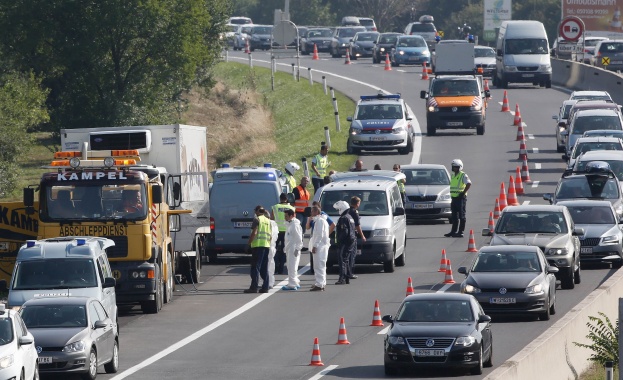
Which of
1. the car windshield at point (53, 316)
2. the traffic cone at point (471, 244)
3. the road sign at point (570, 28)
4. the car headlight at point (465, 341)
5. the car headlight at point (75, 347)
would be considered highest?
the road sign at point (570, 28)

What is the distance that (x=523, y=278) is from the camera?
995 inches

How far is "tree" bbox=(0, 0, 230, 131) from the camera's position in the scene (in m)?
51.0

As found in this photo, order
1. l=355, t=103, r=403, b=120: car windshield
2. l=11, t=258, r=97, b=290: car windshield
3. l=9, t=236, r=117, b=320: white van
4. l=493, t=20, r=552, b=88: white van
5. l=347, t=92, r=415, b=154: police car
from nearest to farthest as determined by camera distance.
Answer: l=9, t=236, r=117, b=320: white van < l=11, t=258, r=97, b=290: car windshield < l=347, t=92, r=415, b=154: police car < l=355, t=103, r=403, b=120: car windshield < l=493, t=20, r=552, b=88: white van

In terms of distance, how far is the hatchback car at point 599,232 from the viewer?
31281 mm

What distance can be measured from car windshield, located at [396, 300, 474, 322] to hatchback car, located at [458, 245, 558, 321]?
4.11 meters

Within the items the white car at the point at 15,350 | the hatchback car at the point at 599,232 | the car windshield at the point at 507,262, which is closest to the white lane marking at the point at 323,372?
the white car at the point at 15,350

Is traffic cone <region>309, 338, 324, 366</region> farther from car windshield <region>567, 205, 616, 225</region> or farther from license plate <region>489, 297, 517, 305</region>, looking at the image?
car windshield <region>567, 205, 616, 225</region>

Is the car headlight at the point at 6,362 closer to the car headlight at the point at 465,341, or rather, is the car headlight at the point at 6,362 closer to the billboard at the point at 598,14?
the car headlight at the point at 465,341

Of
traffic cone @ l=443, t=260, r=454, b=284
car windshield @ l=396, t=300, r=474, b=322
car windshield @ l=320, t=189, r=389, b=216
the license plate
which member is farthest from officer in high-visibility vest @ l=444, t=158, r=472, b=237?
car windshield @ l=396, t=300, r=474, b=322

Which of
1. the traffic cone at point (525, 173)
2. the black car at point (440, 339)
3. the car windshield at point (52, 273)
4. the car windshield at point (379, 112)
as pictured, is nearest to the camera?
the black car at point (440, 339)

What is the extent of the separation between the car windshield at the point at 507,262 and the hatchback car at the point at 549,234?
2.61m

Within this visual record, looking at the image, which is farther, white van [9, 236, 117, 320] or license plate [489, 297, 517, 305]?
license plate [489, 297, 517, 305]

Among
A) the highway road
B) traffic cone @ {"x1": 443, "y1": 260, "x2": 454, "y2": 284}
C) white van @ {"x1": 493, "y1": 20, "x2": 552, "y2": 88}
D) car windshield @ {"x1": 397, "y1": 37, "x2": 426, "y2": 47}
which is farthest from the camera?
car windshield @ {"x1": 397, "y1": 37, "x2": 426, "y2": 47}

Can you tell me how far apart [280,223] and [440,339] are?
426 inches
